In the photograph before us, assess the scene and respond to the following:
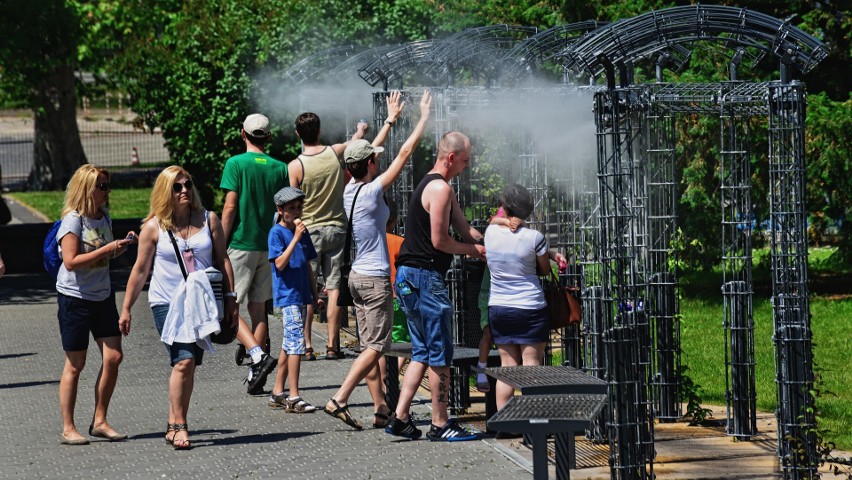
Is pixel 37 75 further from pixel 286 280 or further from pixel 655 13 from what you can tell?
pixel 655 13

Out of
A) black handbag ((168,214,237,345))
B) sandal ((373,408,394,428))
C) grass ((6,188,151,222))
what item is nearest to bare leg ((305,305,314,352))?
sandal ((373,408,394,428))

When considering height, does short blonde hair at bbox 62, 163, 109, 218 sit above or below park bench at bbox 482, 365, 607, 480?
above

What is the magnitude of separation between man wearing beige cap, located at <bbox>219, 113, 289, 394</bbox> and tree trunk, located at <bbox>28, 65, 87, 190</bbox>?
28426mm

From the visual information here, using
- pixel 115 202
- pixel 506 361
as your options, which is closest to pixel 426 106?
pixel 506 361

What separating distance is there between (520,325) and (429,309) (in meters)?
0.54

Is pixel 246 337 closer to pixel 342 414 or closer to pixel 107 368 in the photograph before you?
pixel 342 414

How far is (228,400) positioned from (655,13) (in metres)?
4.43

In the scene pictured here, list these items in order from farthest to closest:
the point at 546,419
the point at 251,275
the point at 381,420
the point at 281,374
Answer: the point at 251,275 → the point at 281,374 → the point at 381,420 → the point at 546,419

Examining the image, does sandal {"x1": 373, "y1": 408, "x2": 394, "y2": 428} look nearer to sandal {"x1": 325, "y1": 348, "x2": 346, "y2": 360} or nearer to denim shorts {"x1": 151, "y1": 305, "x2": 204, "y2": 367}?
denim shorts {"x1": 151, "y1": 305, "x2": 204, "y2": 367}

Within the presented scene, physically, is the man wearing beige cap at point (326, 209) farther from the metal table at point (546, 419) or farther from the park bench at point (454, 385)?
the metal table at point (546, 419)

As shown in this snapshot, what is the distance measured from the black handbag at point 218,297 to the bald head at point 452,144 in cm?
145

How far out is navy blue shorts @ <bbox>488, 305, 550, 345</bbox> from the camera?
7.62 metres

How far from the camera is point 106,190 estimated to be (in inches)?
318

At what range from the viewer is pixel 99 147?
50.9m
